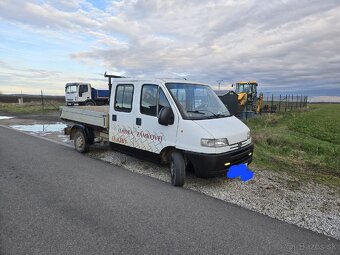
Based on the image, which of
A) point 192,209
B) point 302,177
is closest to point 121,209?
point 192,209

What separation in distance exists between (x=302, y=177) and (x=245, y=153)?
172cm

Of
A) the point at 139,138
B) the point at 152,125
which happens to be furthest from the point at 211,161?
the point at 139,138

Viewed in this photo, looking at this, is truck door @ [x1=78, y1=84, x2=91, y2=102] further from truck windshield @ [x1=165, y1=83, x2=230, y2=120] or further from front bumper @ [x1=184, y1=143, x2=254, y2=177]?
front bumper @ [x1=184, y1=143, x2=254, y2=177]

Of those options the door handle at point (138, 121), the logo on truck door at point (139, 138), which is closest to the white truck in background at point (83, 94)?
the logo on truck door at point (139, 138)

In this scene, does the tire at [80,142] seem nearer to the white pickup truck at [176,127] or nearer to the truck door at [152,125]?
the white pickup truck at [176,127]

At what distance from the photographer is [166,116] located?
5066 millimetres

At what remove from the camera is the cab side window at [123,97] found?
6.15m

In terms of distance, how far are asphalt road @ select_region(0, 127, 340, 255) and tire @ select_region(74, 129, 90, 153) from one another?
2144 millimetres

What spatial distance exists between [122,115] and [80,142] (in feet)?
8.19

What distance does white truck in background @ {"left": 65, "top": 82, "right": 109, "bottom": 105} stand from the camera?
27078 mm

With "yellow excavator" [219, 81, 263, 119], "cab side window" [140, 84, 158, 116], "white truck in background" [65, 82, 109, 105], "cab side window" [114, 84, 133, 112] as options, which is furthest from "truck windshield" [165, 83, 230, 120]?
"white truck in background" [65, 82, 109, 105]

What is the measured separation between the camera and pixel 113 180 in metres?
5.61

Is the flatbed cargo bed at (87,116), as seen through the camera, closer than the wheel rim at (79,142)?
Yes

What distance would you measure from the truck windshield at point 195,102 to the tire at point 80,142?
371 cm
